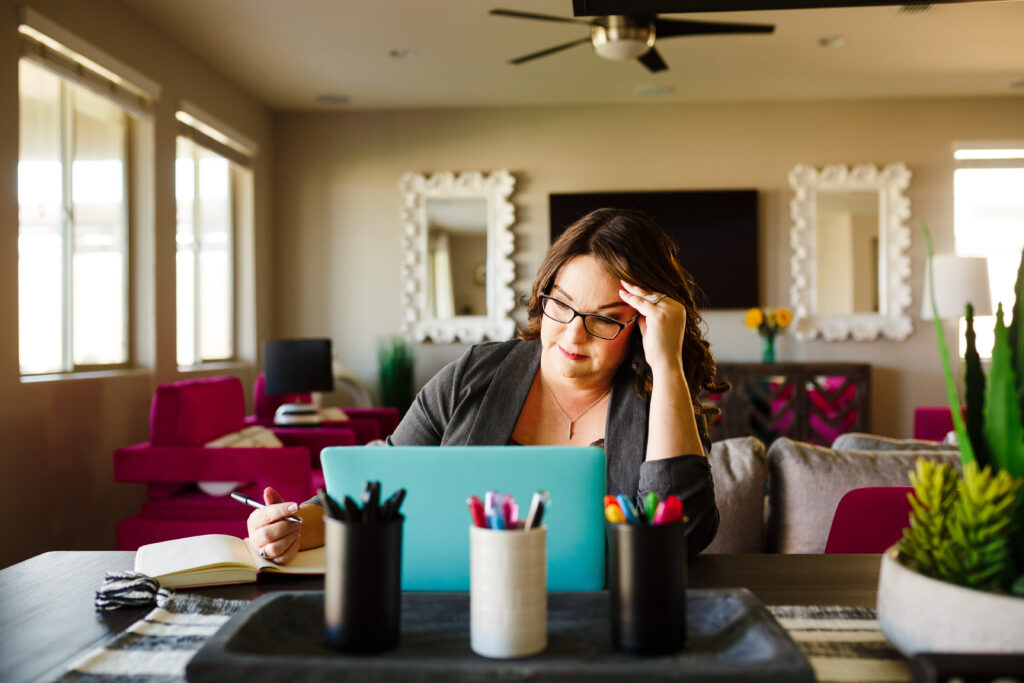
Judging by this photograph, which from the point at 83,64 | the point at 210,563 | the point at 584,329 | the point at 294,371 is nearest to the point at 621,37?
the point at 294,371

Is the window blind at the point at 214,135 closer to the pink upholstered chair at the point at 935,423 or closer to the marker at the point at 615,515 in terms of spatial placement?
the pink upholstered chair at the point at 935,423

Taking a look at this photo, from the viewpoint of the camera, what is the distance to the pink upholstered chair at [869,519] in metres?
1.59

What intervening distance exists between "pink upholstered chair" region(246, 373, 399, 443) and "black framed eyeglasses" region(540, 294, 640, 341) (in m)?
3.35

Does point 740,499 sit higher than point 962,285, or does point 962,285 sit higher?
point 962,285

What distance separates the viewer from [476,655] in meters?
0.75

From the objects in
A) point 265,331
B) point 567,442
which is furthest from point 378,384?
point 567,442

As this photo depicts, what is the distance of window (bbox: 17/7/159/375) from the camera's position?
140 inches

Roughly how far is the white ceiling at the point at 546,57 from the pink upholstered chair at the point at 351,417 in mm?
1959

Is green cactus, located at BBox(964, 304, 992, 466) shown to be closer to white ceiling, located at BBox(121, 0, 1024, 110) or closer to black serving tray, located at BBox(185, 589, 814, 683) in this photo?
black serving tray, located at BBox(185, 589, 814, 683)

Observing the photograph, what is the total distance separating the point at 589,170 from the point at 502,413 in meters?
4.92

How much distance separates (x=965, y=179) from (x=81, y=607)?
657 centimetres

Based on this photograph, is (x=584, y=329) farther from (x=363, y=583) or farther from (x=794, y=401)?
(x=794, y=401)

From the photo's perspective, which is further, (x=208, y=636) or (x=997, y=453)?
(x=208, y=636)

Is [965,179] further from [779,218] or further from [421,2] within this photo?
[421,2]
